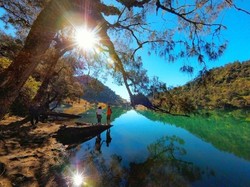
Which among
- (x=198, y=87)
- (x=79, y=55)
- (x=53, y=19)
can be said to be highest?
(x=79, y=55)

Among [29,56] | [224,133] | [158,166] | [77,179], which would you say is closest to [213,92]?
[224,133]

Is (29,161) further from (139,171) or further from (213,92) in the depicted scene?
(213,92)

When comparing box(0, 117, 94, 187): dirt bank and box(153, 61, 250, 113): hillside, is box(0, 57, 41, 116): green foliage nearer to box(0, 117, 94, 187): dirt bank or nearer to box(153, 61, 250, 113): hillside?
box(0, 117, 94, 187): dirt bank

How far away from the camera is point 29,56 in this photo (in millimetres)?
4281

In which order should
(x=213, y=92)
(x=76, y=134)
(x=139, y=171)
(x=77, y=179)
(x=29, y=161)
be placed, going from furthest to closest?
(x=213, y=92)
(x=76, y=134)
(x=139, y=171)
(x=29, y=161)
(x=77, y=179)

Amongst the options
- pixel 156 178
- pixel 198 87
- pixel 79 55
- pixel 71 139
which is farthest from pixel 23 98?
pixel 198 87

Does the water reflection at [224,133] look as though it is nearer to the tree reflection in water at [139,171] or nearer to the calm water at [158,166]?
the calm water at [158,166]

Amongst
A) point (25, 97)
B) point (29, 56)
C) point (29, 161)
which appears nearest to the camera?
point (29, 56)

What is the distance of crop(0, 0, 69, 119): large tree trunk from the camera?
13.4 ft

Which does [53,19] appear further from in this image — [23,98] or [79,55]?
[23,98]

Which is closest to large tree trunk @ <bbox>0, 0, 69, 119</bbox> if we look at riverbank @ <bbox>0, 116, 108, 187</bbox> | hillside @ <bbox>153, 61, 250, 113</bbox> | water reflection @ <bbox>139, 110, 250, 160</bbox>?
riverbank @ <bbox>0, 116, 108, 187</bbox>

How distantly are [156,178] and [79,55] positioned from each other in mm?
8619

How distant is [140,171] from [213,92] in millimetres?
92938

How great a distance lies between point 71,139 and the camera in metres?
15.2
